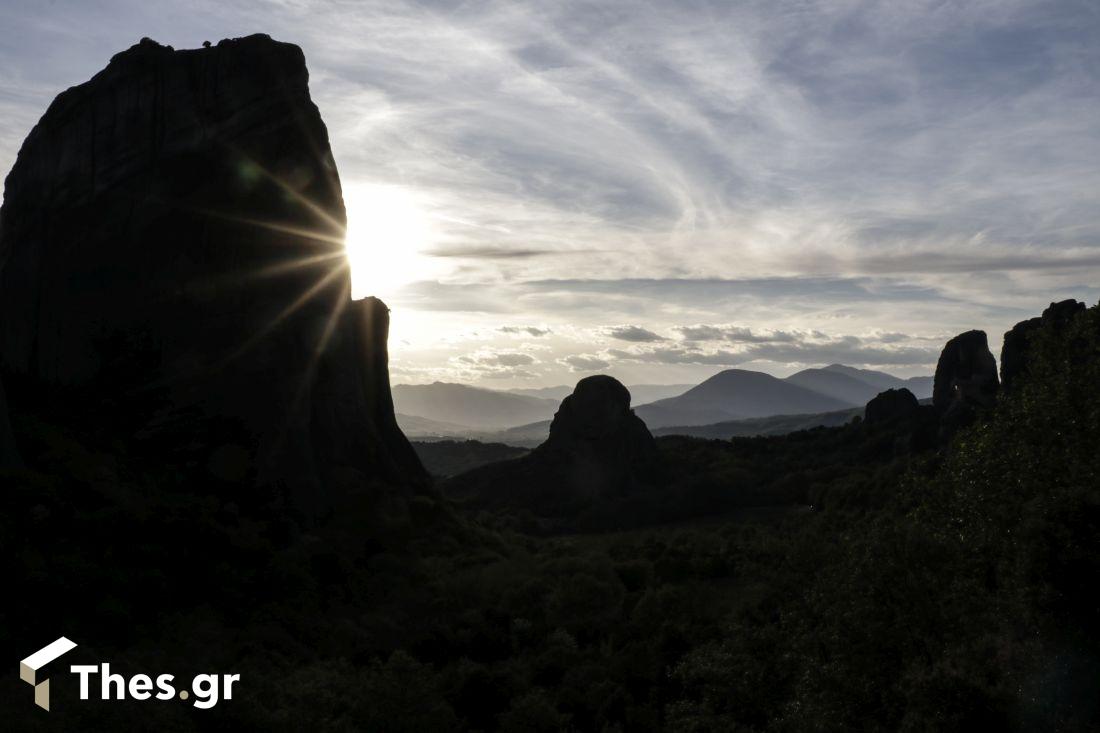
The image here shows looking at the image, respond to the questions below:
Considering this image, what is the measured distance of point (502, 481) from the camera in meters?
105

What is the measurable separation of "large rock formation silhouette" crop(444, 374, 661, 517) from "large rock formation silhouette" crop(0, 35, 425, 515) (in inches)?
1649

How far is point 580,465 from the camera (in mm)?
99750

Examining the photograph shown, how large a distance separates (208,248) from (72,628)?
30.3 m

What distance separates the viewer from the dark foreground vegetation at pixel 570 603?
64.0 ft

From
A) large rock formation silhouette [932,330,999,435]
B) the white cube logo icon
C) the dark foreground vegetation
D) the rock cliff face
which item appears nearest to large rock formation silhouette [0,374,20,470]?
the dark foreground vegetation

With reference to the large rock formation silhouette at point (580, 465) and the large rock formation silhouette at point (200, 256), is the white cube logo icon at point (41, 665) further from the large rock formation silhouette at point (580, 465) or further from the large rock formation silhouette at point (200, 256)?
the large rock formation silhouette at point (580, 465)

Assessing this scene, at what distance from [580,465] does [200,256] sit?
5947 centimetres

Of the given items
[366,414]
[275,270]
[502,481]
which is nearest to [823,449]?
[502,481]

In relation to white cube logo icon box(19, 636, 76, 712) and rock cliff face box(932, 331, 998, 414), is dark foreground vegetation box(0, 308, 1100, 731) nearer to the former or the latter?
white cube logo icon box(19, 636, 76, 712)

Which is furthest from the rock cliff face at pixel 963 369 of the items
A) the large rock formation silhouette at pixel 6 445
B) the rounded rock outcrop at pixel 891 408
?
the large rock formation silhouette at pixel 6 445

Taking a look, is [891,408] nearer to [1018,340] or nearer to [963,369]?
[963,369]

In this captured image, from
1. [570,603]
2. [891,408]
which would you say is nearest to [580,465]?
[891,408]

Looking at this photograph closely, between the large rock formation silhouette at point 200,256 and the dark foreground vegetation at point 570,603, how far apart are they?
13.0 ft

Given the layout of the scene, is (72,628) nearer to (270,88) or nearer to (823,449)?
(270,88)
